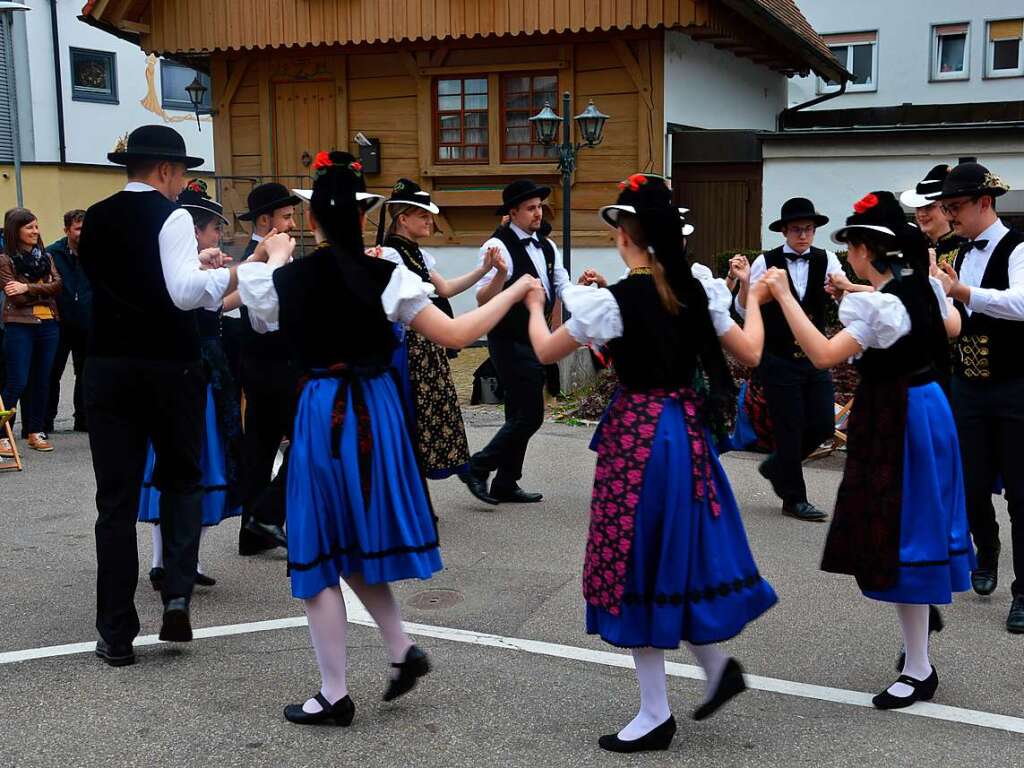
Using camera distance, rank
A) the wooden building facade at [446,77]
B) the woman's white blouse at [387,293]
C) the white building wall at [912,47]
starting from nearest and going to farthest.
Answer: the woman's white blouse at [387,293] → the wooden building facade at [446,77] → the white building wall at [912,47]

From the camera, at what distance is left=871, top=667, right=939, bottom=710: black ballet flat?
408cm

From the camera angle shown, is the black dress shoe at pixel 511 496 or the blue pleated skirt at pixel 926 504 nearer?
the blue pleated skirt at pixel 926 504

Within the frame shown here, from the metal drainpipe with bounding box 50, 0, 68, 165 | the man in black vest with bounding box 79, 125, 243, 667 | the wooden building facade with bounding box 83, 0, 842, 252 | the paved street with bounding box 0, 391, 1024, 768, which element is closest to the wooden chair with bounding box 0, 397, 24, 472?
the paved street with bounding box 0, 391, 1024, 768

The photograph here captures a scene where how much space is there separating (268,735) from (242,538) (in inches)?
97.3

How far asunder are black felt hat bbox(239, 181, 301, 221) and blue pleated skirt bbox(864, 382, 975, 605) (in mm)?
3108

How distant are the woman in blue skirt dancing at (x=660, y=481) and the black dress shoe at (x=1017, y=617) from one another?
5.61 ft

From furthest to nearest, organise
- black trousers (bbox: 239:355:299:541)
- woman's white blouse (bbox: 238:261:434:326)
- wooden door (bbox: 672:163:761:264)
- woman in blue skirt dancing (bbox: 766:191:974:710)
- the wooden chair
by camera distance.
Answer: wooden door (bbox: 672:163:761:264), the wooden chair, black trousers (bbox: 239:355:299:541), woman in blue skirt dancing (bbox: 766:191:974:710), woman's white blouse (bbox: 238:261:434:326)

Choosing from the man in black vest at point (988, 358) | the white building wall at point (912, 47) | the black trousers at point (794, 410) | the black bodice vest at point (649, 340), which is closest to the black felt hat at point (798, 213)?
the black trousers at point (794, 410)

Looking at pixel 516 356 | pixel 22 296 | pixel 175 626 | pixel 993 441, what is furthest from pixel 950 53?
pixel 175 626

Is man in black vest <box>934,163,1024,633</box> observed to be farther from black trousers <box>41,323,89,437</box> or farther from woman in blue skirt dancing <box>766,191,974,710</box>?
black trousers <box>41,323,89,437</box>

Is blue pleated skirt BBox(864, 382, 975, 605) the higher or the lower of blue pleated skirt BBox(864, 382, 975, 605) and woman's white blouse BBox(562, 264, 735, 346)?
the lower

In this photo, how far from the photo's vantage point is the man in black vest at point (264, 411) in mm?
5926

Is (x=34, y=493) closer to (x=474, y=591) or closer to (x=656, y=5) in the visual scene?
(x=474, y=591)

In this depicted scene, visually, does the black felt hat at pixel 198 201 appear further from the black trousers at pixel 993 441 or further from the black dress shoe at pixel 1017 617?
the black dress shoe at pixel 1017 617
